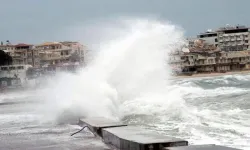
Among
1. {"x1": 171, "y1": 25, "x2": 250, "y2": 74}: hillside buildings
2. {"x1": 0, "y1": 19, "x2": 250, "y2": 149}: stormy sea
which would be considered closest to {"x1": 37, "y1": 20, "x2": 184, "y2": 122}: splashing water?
{"x1": 0, "y1": 19, "x2": 250, "y2": 149}: stormy sea

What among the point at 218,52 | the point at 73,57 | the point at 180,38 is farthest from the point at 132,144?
the point at 218,52

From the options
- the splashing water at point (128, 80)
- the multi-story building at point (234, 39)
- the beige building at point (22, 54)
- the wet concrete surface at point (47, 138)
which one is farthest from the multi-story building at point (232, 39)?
the wet concrete surface at point (47, 138)

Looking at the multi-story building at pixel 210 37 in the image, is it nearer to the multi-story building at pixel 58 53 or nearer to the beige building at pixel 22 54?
the multi-story building at pixel 58 53

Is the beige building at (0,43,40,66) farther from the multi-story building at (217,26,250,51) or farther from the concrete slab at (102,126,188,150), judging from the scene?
the concrete slab at (102,126,188,150)

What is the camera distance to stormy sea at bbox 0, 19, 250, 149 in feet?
33.7

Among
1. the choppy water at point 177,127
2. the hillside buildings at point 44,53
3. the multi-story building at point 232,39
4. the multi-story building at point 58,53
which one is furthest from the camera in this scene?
the multi-story building at point 232,39

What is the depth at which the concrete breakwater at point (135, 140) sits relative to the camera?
6.39 metres

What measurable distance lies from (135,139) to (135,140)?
0.38 ft

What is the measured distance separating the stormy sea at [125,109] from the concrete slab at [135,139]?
0.23 metres

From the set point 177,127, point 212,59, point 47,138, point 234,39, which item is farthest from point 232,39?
point 47,138

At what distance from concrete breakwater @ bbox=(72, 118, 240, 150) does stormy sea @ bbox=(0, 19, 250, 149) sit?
187 mm

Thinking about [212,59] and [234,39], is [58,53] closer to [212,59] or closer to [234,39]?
[212,59]

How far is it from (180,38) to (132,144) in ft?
53.1

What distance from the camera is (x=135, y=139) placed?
22.5ft
